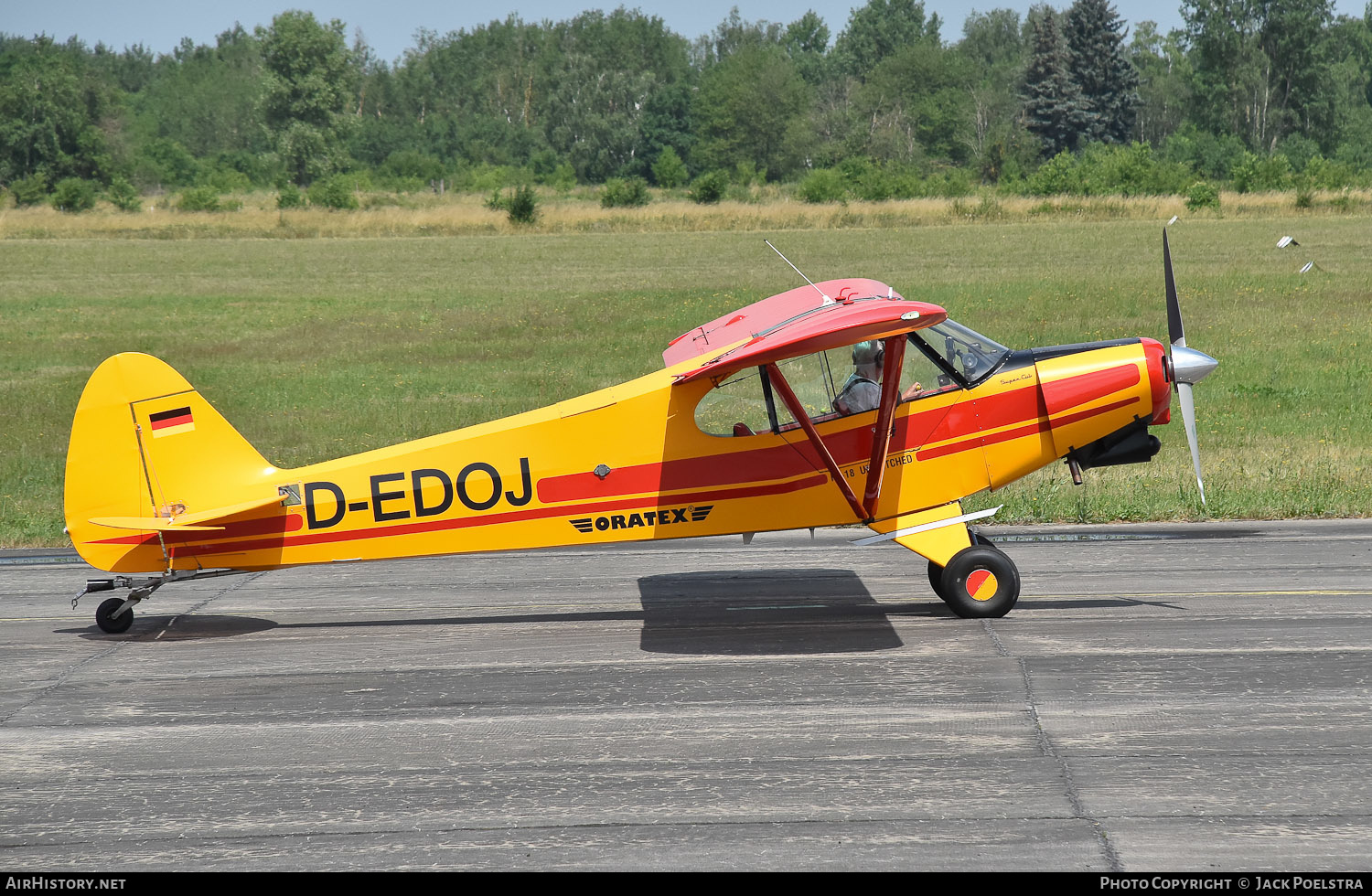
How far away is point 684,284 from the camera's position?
36.4 meters

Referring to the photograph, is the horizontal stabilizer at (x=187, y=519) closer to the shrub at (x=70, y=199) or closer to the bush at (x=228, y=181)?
the shrub at (x=70, y=199)

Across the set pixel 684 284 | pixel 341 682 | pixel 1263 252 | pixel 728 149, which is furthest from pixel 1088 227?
pixel 728 149

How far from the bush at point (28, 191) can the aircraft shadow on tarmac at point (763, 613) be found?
8146 cm

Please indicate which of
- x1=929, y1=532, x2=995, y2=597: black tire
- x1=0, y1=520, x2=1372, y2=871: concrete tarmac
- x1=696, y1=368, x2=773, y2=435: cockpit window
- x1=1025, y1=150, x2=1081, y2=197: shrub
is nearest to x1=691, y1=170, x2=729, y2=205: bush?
x1=1025, y1=150, x2=1081, y2=197: shrub

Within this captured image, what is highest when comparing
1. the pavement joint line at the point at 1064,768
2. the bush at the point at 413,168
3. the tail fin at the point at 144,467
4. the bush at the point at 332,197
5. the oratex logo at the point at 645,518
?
the bush at the point at 413,168

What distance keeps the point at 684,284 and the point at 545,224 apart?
78.3ft

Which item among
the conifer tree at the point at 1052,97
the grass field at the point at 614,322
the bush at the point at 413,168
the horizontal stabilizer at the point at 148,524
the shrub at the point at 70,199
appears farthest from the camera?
the bush at the point at 413,168

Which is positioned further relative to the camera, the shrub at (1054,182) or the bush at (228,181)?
the bush at (228,181)

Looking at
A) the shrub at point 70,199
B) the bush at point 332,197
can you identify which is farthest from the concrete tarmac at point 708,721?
the shrub at point 70,199

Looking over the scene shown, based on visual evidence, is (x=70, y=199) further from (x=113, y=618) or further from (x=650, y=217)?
(x=113, y=618)

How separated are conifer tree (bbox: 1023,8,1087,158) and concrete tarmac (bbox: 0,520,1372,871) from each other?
3668 inches

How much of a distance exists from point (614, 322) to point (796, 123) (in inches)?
3231

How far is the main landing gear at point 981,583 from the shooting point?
31.2 ft

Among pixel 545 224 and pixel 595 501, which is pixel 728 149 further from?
pixel 595 501
